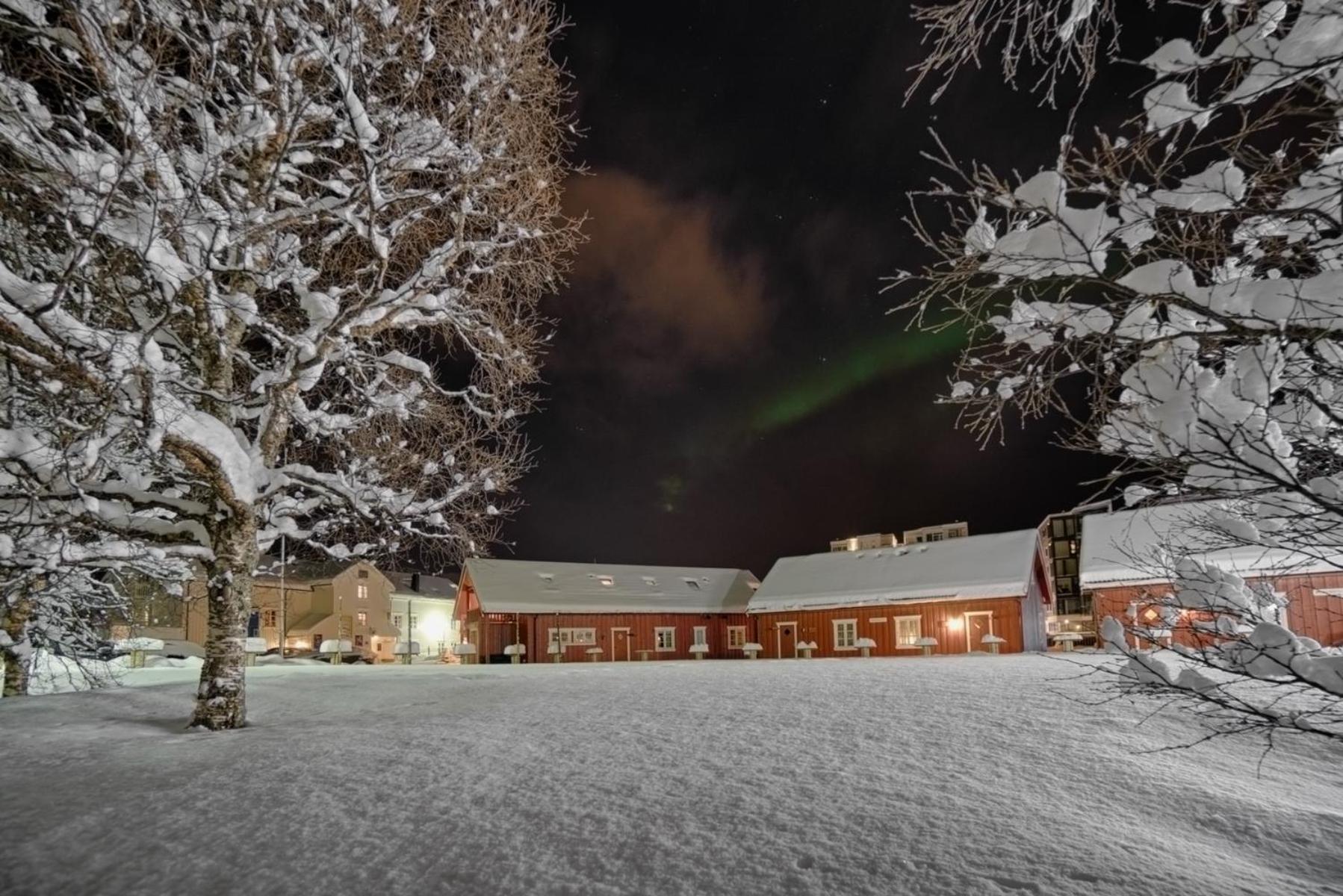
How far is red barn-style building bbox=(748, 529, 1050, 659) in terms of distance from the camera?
3095cm

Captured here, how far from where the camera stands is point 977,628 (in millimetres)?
31281

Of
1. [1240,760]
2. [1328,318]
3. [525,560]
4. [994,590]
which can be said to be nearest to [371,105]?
[1328,318]

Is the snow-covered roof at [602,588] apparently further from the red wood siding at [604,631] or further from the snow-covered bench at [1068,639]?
the snow-covered bench at [1068,639]

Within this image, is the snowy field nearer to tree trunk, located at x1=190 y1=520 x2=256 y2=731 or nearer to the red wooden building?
tree trunk, located at x1=190 y1=520 x2=256 y2=731

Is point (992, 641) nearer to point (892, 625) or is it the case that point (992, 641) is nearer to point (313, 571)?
point (892, 625)

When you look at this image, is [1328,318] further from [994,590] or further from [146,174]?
[994,590]

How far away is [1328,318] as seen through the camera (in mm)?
2826

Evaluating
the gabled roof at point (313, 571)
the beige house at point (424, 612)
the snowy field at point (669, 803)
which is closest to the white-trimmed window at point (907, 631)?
the snowy field at point (669, 803)

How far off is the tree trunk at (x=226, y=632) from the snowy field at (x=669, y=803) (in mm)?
415

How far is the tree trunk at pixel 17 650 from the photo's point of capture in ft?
40.8

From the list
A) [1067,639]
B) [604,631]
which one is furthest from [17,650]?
[1067,639]

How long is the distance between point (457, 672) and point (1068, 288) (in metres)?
18.6

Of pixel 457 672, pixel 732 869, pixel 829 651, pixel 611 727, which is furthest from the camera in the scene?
pixel 829 651

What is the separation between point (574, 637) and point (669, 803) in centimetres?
3221
